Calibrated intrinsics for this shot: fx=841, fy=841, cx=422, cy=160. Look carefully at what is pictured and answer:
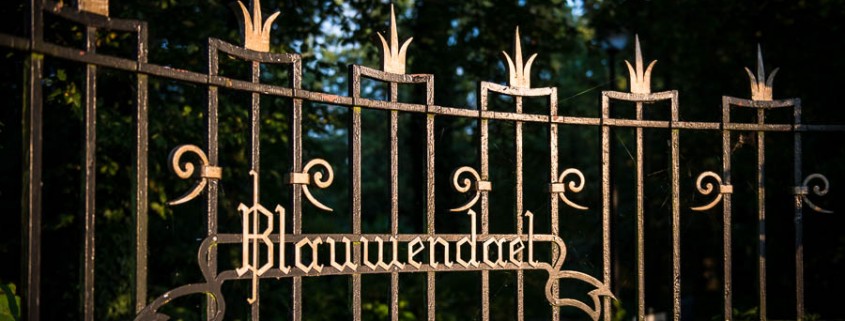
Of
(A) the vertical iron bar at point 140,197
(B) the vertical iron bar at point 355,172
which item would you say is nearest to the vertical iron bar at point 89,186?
(A) the vertical iron bar at point 140,197

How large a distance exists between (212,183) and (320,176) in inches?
18.4

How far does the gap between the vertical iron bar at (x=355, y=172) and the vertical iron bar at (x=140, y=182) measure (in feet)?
2.96

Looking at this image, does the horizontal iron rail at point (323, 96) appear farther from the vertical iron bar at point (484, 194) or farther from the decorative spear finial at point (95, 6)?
the decorative spear finial at point (95, 6)

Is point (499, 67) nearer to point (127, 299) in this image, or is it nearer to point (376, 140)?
point (127, 299)

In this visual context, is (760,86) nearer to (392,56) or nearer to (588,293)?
(588,293)

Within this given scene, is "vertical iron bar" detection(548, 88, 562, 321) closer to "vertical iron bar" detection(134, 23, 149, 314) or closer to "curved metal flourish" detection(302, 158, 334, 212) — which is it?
"curved metal flourish" detection(302, 158, 334, 212)

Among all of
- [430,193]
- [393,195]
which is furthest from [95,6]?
[430,193]

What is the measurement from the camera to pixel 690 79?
11.6 metres

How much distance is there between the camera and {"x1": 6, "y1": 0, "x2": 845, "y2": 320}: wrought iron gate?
2939 mm

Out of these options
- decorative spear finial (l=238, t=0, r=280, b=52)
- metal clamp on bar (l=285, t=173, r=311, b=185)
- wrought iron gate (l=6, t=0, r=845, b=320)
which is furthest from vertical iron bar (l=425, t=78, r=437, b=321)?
decorative spear finial (l=238, t=0, r=280, b=52)

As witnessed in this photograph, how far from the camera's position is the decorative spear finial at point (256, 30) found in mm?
3416

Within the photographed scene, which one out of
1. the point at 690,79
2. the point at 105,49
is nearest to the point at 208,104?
the point at 105,49

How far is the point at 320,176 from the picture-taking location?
3.53 meters

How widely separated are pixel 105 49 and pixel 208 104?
197 inches
